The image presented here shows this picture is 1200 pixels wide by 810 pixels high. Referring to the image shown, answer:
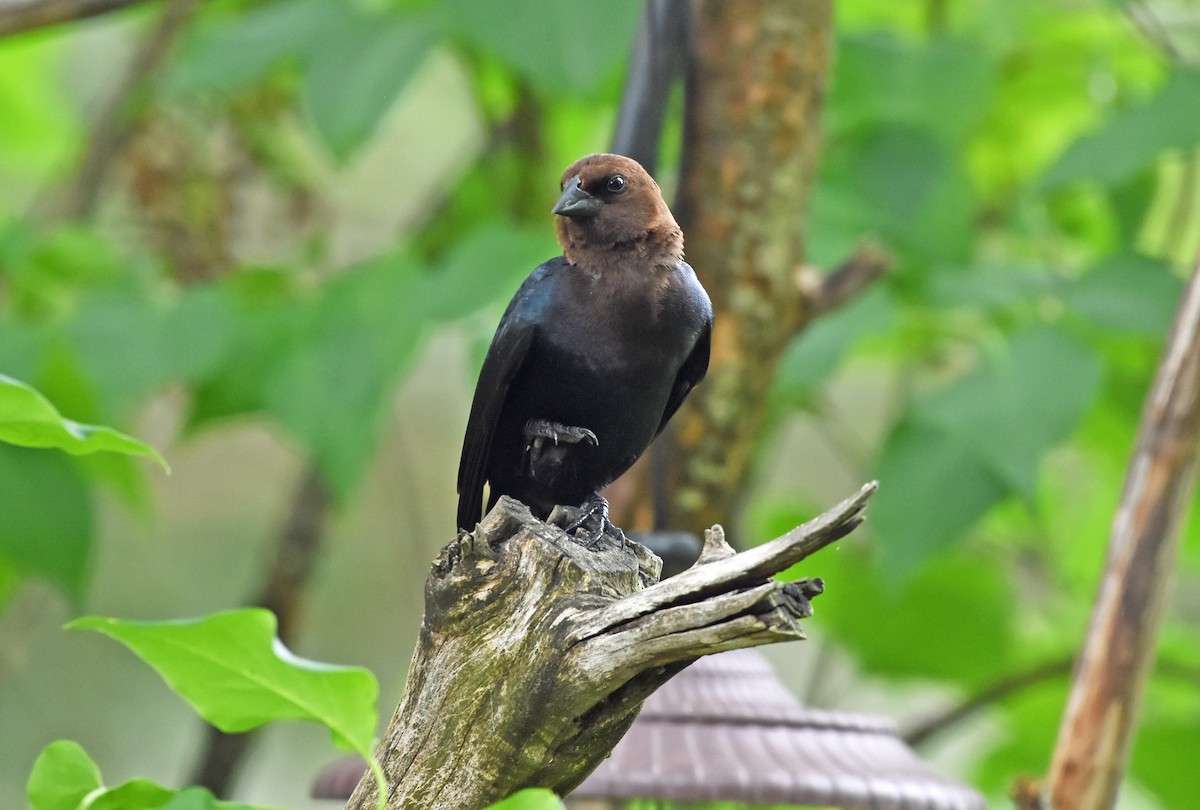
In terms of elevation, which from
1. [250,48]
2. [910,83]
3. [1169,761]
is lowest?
[1169,761]

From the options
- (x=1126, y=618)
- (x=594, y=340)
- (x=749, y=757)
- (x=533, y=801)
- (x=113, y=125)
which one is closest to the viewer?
(x=533, y=801)

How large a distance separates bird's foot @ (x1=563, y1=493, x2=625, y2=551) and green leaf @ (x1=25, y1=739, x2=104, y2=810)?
272 mm

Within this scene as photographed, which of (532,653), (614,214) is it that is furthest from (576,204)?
(532,653)

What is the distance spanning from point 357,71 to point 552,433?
860 mm

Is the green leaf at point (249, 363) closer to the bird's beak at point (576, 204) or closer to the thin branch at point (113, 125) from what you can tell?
the thin branch at point (113, 125)

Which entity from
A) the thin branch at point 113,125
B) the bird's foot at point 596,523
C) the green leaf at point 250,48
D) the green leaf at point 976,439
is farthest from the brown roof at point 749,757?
the thin branch at point 113,125

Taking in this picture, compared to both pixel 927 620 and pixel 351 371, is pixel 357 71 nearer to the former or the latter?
pixel 351 371

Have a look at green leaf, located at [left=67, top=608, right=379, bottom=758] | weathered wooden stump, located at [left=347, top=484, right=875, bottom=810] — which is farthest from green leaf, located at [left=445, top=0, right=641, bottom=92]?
green leaf, located at [left=67, top=608, right=379, bottom=758]

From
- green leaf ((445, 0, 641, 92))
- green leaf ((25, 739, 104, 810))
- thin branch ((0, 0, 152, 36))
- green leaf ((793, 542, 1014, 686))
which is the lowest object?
green leaf ((793, 542, 1014, 686))

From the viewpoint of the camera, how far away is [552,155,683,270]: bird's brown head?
80 cm

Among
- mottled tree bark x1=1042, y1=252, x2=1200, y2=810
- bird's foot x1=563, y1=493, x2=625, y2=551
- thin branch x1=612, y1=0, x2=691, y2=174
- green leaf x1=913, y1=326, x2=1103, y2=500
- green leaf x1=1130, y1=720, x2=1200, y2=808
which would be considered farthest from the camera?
green leaf x1=1130, y1=720, x2=1200, y2=808

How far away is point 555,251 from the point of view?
4.85 feet

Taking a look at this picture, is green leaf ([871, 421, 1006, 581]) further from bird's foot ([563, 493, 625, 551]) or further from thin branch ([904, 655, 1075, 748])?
bird's foot ([563, 493, 625, 551])

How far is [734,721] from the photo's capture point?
2.99 ft
